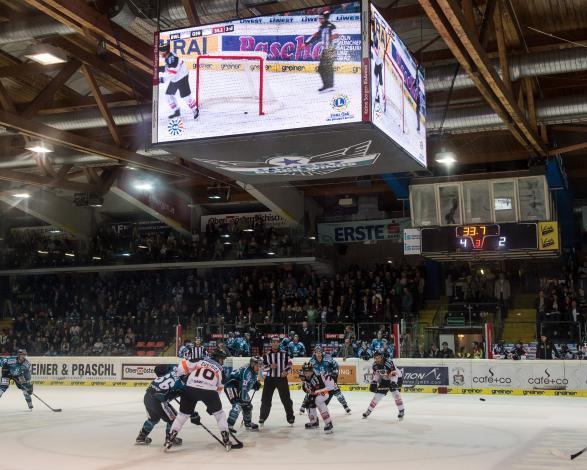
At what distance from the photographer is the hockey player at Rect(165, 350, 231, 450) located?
9844 mm

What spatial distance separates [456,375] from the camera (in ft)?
66.5

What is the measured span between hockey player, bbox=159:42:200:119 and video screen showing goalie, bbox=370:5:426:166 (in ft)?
7.55

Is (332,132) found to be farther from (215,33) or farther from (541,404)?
(541,404)

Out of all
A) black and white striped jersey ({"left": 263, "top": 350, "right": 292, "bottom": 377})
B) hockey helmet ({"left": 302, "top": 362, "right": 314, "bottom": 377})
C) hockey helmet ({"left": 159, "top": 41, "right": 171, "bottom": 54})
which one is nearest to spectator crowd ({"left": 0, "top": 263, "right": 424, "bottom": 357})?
black and white striped jersey ({"left": 263, "top": 350, "right": 292, "bottom": 377})

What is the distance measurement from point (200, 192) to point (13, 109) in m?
19.0

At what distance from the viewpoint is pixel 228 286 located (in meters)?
31.6

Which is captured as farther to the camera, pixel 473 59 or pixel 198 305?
pixel 198 305

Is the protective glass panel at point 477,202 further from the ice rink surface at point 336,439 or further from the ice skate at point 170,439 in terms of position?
the ice skate at point 170,439

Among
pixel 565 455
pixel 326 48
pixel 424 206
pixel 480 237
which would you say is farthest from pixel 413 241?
pixel 326 48

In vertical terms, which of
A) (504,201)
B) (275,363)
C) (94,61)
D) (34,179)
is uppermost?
(94,61)

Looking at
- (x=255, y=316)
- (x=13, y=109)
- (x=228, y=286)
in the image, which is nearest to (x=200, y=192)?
(x=228, y=286)

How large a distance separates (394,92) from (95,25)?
4.95 m

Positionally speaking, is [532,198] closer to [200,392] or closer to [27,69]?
[27,69]

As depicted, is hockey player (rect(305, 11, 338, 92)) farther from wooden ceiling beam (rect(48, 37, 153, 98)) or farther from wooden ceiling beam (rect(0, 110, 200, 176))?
wooden ceiling beam (rect(0, 110, 200, 176))
